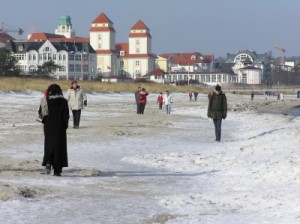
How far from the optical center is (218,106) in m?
17.7

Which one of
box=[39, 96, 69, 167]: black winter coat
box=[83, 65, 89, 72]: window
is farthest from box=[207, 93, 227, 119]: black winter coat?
box=[83, 65, 89, 72]: window

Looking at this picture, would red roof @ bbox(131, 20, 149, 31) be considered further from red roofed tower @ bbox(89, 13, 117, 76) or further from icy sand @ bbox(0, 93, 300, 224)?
icy sand @ bbox(0, 93, 300, 224)

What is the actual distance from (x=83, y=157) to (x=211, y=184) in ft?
13.0

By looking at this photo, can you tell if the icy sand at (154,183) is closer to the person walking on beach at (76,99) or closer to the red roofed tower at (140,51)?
the person walking on beach at (76,99)

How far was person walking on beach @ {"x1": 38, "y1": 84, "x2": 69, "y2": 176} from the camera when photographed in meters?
10.3

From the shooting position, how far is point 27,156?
13289 millimetres

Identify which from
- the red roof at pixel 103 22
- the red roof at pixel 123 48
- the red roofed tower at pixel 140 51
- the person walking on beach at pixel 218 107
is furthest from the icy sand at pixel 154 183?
the red roof at pixel 123 48

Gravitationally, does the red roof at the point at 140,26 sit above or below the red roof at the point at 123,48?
above

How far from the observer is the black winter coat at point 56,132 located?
10.3 m

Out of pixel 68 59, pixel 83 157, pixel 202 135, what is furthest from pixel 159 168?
pixel 68 59

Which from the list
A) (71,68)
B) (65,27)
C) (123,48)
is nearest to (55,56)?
(71,68)

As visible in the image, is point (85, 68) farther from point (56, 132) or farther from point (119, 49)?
point (56, 132)

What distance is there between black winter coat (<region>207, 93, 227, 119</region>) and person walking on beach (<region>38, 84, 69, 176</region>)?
25.6 feet

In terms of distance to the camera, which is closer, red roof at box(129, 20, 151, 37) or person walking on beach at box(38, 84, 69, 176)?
person walking on beach at box(38, 84, 69, 176)
